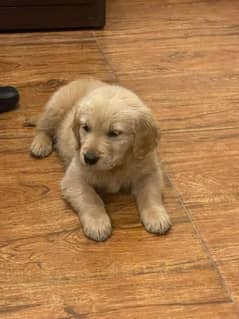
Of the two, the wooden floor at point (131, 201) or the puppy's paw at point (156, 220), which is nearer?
the wooden floor at point (131, 201)

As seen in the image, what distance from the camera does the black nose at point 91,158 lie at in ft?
6.03

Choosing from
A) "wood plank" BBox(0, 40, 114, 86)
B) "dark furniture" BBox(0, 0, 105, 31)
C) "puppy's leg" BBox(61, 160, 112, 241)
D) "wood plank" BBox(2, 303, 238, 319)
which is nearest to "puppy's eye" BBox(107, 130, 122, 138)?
"puppy's leg" BBox(61, 160, 112, 241)

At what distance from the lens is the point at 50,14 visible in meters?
3.39

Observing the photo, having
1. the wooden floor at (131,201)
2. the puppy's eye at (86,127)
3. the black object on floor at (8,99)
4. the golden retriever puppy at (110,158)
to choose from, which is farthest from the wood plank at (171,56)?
the puppy's eye at (86,127)

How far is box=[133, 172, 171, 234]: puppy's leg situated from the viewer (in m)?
1.92

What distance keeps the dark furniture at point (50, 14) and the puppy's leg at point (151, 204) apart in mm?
1677

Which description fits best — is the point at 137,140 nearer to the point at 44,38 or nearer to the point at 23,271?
the point at 23,271

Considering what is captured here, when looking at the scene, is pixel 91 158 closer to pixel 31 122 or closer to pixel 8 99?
pixel 31 122

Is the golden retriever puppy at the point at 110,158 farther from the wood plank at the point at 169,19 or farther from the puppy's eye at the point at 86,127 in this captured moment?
the wood plank at the point at 169,19

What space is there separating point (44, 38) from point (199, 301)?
7.03 ft

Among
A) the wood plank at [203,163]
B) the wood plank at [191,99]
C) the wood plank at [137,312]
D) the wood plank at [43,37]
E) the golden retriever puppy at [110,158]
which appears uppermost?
the golden retriever puppy at [110,158]

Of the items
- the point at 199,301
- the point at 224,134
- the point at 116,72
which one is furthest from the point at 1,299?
the point at 116,72

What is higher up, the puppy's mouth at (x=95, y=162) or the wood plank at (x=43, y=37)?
the puppy's mouth at (x=95, y=162)

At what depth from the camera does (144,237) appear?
1.92m
